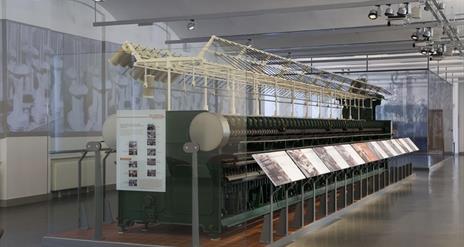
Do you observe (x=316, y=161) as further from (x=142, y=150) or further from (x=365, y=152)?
(x=365, y=152)

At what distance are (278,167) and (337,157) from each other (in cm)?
204

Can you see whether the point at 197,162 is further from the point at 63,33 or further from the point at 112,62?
the point at 63,33

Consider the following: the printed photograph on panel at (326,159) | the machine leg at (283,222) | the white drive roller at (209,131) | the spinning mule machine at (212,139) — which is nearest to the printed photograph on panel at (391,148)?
the printed photograph on panel at (326,159)

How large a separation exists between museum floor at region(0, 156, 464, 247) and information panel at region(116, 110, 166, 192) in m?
0.50

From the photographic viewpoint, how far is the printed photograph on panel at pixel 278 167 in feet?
18.7

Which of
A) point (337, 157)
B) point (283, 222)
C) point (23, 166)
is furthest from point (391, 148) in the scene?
point (23, 166)

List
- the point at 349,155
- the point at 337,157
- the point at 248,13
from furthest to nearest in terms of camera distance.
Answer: the point at 248,13 < the point at 349,155 < the point at 337,157

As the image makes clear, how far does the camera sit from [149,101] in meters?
5.79

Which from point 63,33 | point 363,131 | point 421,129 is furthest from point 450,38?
point 63,33

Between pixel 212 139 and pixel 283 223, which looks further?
pixel 283 223

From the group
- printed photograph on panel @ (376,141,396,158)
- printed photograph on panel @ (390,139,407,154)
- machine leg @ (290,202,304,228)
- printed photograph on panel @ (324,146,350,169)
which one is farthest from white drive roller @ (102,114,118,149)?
printed photograph on panel @ (390,139,407,154)

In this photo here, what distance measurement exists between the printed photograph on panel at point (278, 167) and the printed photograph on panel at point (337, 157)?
1418 mm

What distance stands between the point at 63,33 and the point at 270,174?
19.8 ft

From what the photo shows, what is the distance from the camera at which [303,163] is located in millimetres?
6578
